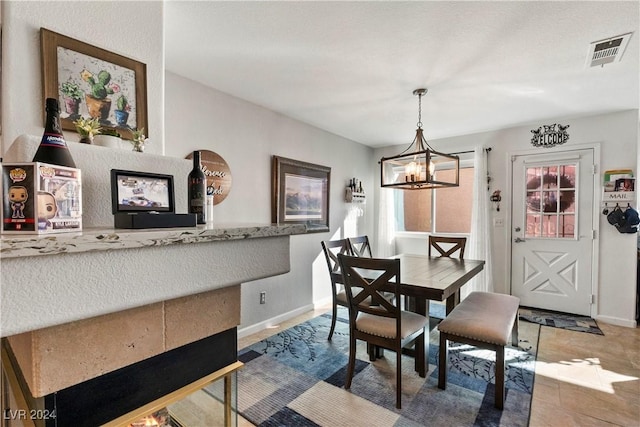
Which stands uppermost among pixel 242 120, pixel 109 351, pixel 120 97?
pixel 242 120

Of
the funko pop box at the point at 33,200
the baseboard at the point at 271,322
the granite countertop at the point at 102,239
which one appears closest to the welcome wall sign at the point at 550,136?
the baseboard at the point at 271,322

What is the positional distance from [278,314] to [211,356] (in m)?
2.47

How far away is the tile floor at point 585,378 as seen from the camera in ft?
6.15

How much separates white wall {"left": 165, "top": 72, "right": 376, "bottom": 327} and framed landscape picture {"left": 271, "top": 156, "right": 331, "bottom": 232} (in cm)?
10

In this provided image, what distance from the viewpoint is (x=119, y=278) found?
70cm

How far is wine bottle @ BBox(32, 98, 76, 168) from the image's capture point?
0.77 metres

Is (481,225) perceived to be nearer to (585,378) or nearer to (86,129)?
(585,378)

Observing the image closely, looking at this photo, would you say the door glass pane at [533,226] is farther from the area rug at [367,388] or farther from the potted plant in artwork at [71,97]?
Result: the potted plant in artwork at [71,97]

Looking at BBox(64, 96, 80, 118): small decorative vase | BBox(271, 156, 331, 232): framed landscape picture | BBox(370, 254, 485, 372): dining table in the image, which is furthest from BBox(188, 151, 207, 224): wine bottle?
BBox(271, 156, 331, 232): framed landscape picture

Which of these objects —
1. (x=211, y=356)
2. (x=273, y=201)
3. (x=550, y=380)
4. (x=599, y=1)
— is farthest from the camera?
(x=273, y=201)

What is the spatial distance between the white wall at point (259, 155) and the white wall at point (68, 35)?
1.23 meters

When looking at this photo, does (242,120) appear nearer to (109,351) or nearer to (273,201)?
(273,201)

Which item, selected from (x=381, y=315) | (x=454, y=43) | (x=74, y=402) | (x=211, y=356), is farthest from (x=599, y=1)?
(x=74, y=402)

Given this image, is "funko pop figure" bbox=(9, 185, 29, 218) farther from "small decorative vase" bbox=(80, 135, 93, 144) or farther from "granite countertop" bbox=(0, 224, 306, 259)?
"small decorative vase" bbox=(80, 135, 93, 144)
